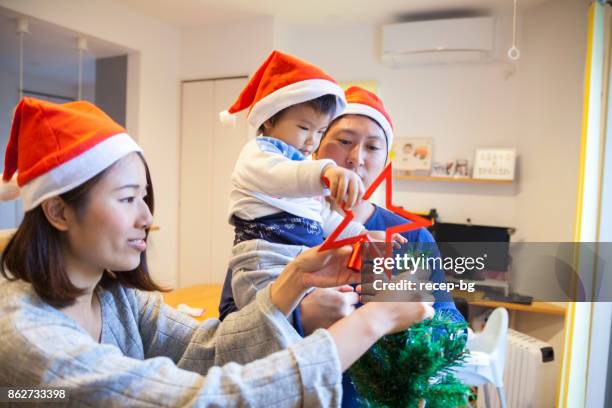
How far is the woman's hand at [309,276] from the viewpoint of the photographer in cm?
70

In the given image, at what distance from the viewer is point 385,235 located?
26.7 inches

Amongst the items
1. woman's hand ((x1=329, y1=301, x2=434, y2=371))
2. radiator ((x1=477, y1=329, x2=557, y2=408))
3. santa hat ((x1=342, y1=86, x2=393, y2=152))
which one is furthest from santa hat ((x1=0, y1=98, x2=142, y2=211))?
radiator ((x1=477, y1=329, x2=557, y2=408))

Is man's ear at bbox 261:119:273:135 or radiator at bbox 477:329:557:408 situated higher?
man's ear at bbox 261:119:273:135

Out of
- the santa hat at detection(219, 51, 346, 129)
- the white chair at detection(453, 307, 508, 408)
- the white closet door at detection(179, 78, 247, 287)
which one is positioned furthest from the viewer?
the white closet door at detection(179, 78, 247, 287)

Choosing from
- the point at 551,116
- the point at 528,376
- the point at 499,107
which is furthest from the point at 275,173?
the point at 499,107

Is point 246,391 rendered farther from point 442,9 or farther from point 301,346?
point 442,9

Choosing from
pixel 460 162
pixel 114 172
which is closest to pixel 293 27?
pixel 460 162

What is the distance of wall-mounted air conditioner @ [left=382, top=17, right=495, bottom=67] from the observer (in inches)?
123

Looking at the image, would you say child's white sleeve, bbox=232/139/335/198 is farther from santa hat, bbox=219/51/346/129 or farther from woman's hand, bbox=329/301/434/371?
woman's hand, bbox=329/301/434/371

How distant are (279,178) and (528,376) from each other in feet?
8.40

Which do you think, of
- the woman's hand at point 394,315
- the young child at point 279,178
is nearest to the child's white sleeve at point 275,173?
the young child at point 279,178

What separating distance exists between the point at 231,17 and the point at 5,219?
289 cm

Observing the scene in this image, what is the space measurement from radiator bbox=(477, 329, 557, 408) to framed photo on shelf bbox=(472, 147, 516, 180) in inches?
47.9

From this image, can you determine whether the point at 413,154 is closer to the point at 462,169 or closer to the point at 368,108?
the point at 462,169
